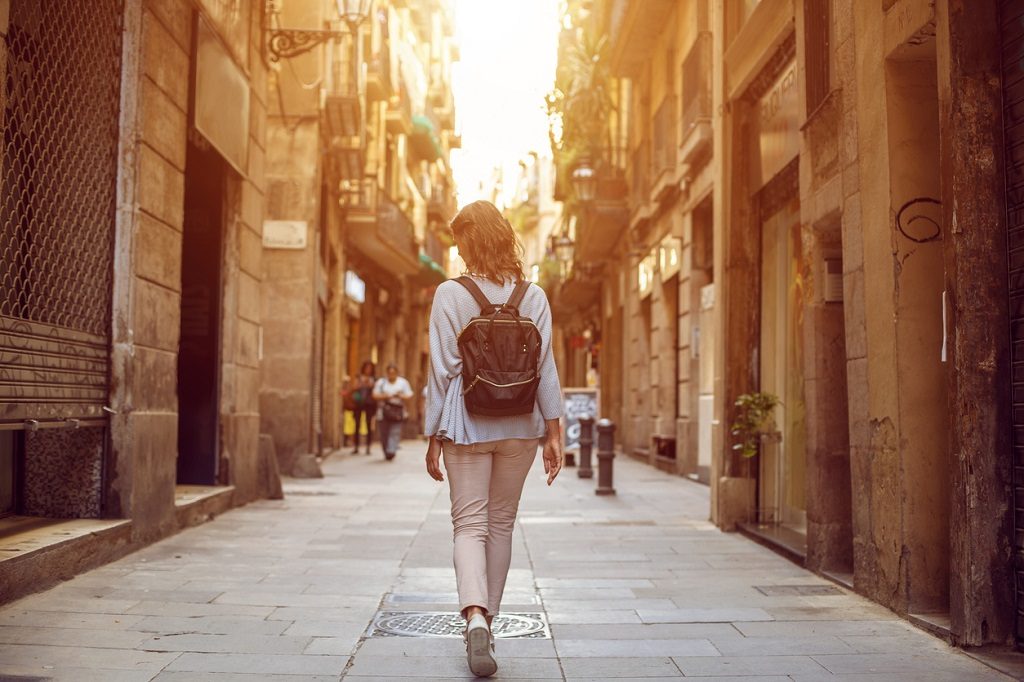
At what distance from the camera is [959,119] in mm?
5184

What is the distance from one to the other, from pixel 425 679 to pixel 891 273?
3158mm

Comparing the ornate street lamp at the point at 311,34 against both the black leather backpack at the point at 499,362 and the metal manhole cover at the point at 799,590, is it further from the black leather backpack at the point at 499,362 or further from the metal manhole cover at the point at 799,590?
the black leather backpack at the point at 499,362

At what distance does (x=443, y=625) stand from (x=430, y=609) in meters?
0.44

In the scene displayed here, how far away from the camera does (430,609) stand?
239 inches

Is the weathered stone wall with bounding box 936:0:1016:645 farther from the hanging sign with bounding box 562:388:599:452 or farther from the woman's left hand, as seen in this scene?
the hanging sign with bounding box 562:388:599:452

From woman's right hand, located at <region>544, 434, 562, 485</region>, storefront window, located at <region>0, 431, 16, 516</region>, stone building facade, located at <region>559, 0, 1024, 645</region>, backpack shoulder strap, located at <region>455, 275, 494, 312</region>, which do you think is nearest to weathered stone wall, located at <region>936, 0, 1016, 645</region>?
stone building facade, located at <region>559, 0, 1024, 645</region>

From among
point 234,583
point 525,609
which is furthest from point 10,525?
point 525,609

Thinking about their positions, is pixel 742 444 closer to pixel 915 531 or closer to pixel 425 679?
pixel 915 531

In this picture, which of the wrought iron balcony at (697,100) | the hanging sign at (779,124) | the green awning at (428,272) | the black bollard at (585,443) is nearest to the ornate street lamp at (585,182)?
the wrought iron balcony at (697,100)

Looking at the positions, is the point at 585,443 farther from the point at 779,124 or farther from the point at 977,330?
the point at 977,330

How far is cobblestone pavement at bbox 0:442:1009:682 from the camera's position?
15.4 feet

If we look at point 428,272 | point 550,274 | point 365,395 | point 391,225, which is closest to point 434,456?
point 365,395

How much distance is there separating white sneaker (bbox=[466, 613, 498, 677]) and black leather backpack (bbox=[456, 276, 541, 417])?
830 millimetres

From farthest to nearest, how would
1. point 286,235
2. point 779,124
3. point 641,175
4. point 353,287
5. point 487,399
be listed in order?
1. point 353,287
2. point 641,175
3. point 286,235
4. point 779,124
5. point 487,399
